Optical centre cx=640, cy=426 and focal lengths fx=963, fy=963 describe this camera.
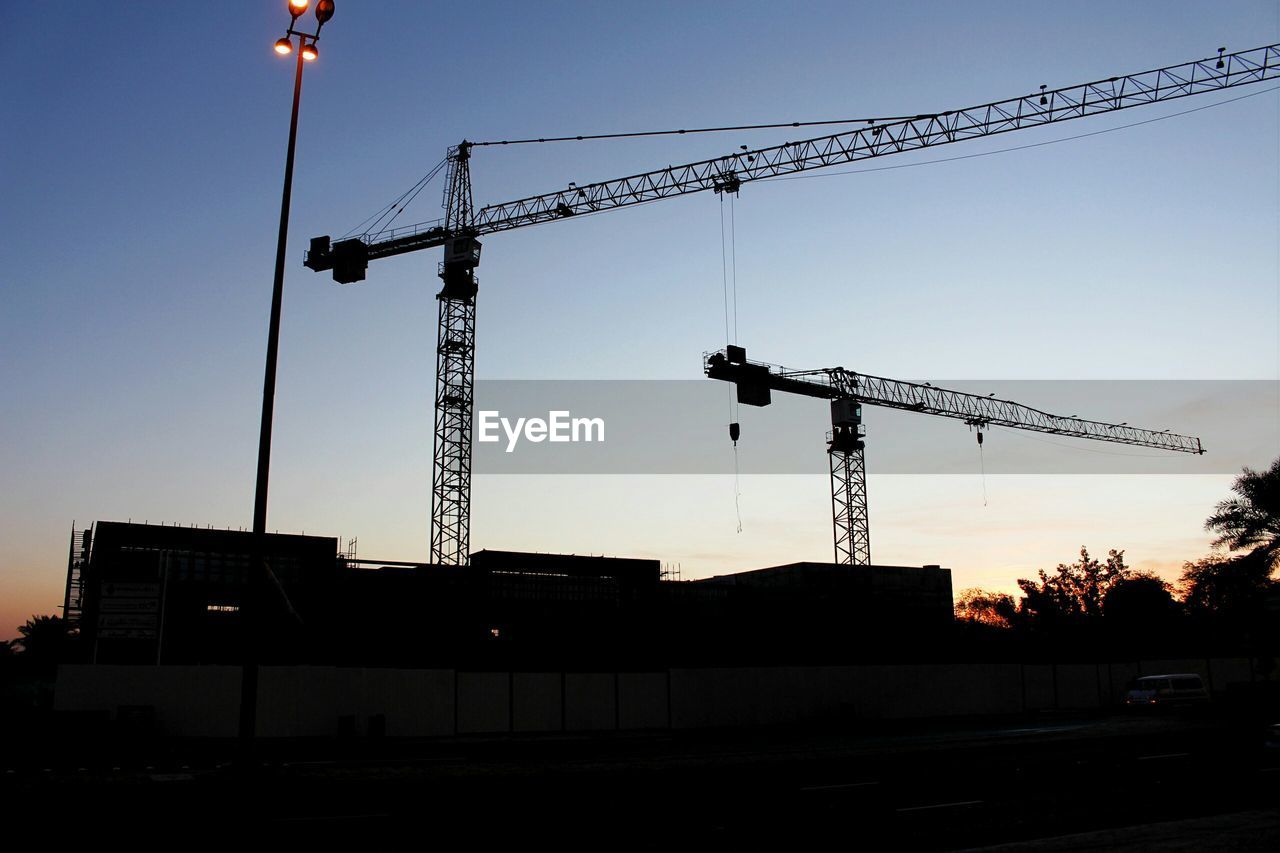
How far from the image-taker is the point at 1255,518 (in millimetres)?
44812

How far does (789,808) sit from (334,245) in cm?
6677

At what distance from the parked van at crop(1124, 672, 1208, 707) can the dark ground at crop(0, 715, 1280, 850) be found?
13444 mm

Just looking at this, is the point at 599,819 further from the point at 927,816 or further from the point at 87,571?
the point at 87,571

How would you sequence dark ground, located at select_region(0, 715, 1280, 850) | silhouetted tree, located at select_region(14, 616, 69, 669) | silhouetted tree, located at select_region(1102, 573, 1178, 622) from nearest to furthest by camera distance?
dark ground, located at select_region(0, 715, 1280, 850)
silhouetted tree, located at select_region(14, 616, 69, 669)
silhouetted tree, located at select_region(1102, 573, 1178, 622)

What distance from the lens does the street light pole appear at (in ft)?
53.2

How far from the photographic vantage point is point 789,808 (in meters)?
18.0

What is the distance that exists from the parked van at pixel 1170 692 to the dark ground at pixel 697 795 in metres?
13.4

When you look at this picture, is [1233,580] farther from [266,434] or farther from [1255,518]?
[266,434]

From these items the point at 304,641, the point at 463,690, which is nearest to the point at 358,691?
the point at 463,690

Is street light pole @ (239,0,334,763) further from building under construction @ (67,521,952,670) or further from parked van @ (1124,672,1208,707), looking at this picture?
parked van @ (1124,672,1208,707)

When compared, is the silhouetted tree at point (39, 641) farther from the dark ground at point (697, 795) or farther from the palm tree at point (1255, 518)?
the palm tree at point (1255, 518)

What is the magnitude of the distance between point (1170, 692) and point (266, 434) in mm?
43822

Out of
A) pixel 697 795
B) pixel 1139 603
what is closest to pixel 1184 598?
pixel 1139 603

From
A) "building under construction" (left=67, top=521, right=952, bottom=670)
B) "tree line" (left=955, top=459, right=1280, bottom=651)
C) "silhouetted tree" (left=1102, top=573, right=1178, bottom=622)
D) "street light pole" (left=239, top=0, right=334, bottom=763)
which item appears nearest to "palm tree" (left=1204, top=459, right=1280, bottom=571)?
"tree line" (left=955, top=459, right=1280, bottom=651)
